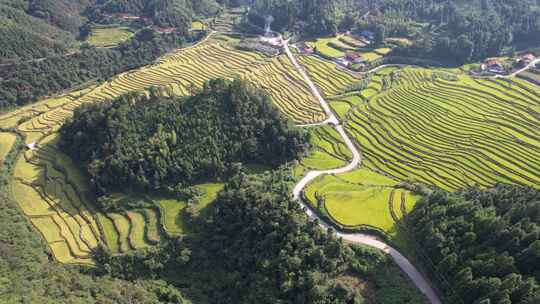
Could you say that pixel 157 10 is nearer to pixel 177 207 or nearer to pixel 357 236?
pixel 177 207

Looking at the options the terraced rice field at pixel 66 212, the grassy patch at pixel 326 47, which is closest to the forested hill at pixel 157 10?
the grassy patch at pixel 326 47

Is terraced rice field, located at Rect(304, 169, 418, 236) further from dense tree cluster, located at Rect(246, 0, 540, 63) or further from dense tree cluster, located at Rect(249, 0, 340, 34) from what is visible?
dense tree cluster, located at Rect(249, 0, 340, 34)

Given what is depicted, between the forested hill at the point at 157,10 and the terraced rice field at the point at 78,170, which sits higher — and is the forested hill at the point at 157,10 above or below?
above

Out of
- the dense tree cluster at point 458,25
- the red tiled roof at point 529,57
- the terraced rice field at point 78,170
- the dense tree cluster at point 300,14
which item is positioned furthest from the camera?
the dense tree cluster at point 300,14

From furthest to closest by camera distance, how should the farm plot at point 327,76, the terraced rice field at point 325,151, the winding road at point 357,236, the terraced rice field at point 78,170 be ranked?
1. the farm plot at point 327,76
2. the terraced rice field at point 325,151
3. the terraced rice field at point 78,170
4. the winding road at point 357,236

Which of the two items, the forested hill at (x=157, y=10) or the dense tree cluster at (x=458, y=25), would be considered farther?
the forested hill at (x=157, y=10)

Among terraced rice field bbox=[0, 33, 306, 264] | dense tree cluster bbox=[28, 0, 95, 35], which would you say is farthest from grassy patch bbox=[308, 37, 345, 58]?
dense tree cluster bbox=[28, 0, 95, 35]

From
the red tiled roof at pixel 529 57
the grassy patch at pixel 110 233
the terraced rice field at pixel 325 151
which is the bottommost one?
the grassy patch at pixel 110 233

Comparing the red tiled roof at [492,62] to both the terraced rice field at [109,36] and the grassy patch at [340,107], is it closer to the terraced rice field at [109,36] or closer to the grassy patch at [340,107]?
the grassy patch at [340,107]

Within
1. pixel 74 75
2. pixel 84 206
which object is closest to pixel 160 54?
pixel 74 75
